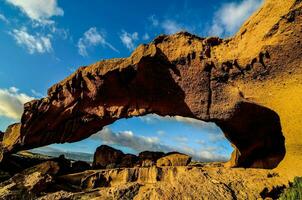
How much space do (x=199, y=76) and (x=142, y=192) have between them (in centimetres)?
752

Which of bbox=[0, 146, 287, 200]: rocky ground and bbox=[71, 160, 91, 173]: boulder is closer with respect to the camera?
bbox=[0, 146, 287, 200]: rocky ground

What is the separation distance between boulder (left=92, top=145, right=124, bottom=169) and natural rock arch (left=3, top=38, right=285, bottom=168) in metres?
1.74

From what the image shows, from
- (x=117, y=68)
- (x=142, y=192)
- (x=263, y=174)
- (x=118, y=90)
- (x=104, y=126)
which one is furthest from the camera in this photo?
(x=104, y=126)

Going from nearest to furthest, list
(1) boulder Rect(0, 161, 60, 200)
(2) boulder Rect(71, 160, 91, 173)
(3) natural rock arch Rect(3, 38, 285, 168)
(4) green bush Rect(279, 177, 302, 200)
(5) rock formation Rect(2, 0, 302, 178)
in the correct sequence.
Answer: (4) green bush Rect(279, 177, 302, 200) → (5) rock formation Rect(2, 0, 302, 178) → (1) boulder Rect(0, 161, 60, 200) → (3) natural rock arch Rect(3, 38, 285, 168) → (2) boulder Rect(71, 160, 91, 173)

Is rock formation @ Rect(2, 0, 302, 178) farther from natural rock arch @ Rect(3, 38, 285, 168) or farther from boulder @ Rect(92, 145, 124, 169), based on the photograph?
boulder @ Rect(92, 145, 124, 169)

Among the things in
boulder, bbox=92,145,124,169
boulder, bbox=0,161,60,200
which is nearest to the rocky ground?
boulder, bbox=0,161,60,200

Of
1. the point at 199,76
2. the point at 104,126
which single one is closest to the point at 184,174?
the point at 199,76

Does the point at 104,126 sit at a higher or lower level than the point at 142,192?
higher

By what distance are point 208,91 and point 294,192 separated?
24.2 ft

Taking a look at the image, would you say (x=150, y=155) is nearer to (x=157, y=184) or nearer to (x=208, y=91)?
(x=208, y=91)

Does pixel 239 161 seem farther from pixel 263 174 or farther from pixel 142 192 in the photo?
pixel 142 192

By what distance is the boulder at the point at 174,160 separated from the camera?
20.0m

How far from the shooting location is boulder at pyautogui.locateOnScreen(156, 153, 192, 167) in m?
20.0

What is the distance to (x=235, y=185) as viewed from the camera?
13578 mm
